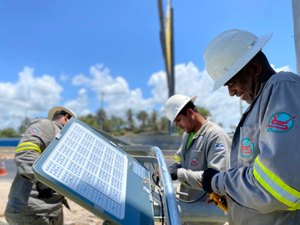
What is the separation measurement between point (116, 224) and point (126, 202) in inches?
7.3

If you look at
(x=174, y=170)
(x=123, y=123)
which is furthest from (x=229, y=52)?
(x=123, y=123)

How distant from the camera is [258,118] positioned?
1.46 meters

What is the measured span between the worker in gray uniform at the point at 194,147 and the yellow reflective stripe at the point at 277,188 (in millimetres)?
1301

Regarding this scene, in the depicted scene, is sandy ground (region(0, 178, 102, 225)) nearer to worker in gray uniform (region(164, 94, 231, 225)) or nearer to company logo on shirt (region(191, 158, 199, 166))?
worker in gray uniform (region(164, 94, 231, 225))

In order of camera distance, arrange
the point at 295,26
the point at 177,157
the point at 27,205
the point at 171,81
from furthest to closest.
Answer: the point at 171,81, the point at 177,157, the point at 27,205, the point at 295,26

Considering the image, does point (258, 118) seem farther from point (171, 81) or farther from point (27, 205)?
point (171, 81)

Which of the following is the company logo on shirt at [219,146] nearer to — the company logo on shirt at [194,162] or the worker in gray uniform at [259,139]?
the company logo on shirt at [194,162]

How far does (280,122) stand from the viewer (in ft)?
4.08

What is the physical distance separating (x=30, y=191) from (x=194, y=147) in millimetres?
1593

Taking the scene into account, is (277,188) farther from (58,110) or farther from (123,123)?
(123,123)

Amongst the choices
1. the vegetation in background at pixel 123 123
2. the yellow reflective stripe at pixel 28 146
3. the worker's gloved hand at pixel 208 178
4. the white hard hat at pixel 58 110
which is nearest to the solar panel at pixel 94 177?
the worker's gloved hand at pixel 208 178

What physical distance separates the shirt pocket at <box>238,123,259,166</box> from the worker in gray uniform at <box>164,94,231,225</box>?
1.05 meters

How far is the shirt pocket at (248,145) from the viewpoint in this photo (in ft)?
4.80

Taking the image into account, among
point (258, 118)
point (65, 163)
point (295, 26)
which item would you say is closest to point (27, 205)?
point (65, 163)
